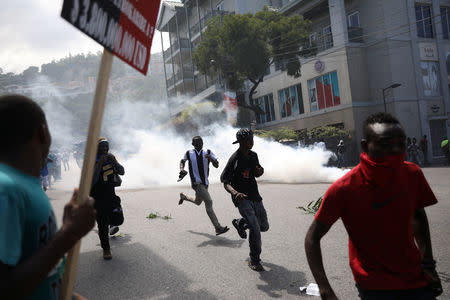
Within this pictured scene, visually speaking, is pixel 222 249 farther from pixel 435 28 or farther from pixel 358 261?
pixel 435 28

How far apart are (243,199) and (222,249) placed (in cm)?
136

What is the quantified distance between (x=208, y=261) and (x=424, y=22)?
2584cm

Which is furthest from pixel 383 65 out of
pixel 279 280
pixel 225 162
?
pixel 279 280

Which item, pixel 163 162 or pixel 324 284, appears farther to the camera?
pixel 163 162

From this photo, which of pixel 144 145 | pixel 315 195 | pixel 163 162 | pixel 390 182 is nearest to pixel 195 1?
pixel 144 145

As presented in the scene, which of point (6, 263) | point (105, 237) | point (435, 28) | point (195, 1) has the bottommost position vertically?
point (105, 237)

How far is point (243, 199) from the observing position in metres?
4.83

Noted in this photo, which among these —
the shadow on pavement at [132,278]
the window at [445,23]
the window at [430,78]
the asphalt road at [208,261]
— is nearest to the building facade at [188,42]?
the window at [445,23]

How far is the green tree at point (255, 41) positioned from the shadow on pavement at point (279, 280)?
787 inches

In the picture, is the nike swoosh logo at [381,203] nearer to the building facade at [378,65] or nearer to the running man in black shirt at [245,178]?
the running man in black shirt at [245,178]

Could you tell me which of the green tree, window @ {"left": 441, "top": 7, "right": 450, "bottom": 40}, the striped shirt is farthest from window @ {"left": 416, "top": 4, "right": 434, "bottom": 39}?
the striped shirt

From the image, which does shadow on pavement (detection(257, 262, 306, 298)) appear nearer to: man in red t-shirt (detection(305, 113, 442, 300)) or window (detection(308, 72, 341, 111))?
man in red t-shirt (detection(305, 113, 442, 300))

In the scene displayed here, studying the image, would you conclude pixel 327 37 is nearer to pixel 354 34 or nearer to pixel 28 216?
pixel 354 34

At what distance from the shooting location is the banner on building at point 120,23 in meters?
1.42
